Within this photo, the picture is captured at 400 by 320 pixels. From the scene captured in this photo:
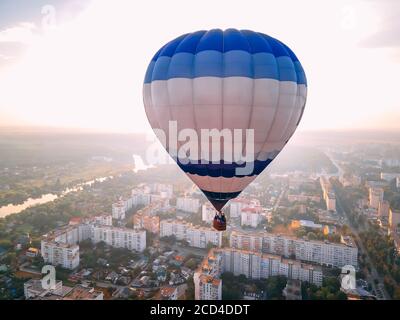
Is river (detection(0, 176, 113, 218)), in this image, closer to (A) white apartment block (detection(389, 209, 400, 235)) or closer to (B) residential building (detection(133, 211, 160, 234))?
(B) residential building (detection(133, 211, 160, 234))

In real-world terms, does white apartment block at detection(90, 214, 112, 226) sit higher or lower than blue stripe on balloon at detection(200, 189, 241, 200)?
lower

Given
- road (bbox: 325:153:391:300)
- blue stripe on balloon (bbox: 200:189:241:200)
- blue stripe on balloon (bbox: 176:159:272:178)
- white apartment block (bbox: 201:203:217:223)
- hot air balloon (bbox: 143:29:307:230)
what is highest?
hot air balloon (bbox: 143:29:307:230)

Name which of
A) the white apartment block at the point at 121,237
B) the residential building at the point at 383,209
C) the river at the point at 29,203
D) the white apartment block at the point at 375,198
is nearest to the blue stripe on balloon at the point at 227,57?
the white apartment block at the point at 121,237

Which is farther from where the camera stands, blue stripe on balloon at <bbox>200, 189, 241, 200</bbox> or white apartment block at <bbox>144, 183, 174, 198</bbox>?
white apartment block at <bbox>144, 183, 174, 198</bbox>

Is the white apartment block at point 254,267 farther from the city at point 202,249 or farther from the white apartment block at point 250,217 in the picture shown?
the white apartment block at point 250,217

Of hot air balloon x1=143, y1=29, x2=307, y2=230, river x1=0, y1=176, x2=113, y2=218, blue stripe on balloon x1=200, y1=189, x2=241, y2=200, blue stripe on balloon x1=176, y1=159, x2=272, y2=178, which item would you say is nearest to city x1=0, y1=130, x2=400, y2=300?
river x1=0, y1=176, x2=113, y2=218
